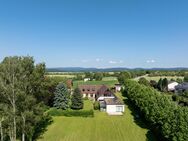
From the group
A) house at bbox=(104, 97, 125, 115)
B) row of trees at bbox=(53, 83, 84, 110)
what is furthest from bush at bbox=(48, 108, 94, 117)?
house at bbox=(104, 97, 125, 115)

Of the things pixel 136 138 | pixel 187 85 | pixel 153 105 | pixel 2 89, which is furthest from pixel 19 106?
pixel 187 85

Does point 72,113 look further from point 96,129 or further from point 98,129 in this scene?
point 98,129

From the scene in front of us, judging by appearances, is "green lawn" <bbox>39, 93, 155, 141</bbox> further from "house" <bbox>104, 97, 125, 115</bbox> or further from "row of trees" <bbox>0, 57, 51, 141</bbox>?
"row of trees" <bbox>0, 57, 51, 141</bbox>

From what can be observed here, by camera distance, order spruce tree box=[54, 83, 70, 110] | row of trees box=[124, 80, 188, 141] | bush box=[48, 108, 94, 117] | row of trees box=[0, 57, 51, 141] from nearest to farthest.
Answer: row of trees box=[124, 80, 188, 141], row of trees box=[0, 57, 51, 141], bush box=[48, 108, 94, 117], spruce tree box=[54, 83, 70, 110]

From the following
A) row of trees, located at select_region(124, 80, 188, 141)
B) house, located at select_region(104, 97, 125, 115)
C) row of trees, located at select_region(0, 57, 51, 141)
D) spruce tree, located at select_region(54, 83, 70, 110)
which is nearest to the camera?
row of trees, located at select_region(124, 80, 188, 141)

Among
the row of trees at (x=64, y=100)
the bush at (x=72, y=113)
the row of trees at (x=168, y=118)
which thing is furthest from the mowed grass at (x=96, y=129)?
the row of trees at (x=64, y=100)

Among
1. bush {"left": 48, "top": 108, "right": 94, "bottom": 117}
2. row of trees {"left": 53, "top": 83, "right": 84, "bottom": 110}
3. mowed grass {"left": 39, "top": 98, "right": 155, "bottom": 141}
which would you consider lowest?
mowed grass {"left": 39, "top": 98, "right": 155, "bottom": 141}

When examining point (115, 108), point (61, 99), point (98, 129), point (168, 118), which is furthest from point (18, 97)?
point (115, 108)

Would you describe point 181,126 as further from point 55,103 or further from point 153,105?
point 55,103
